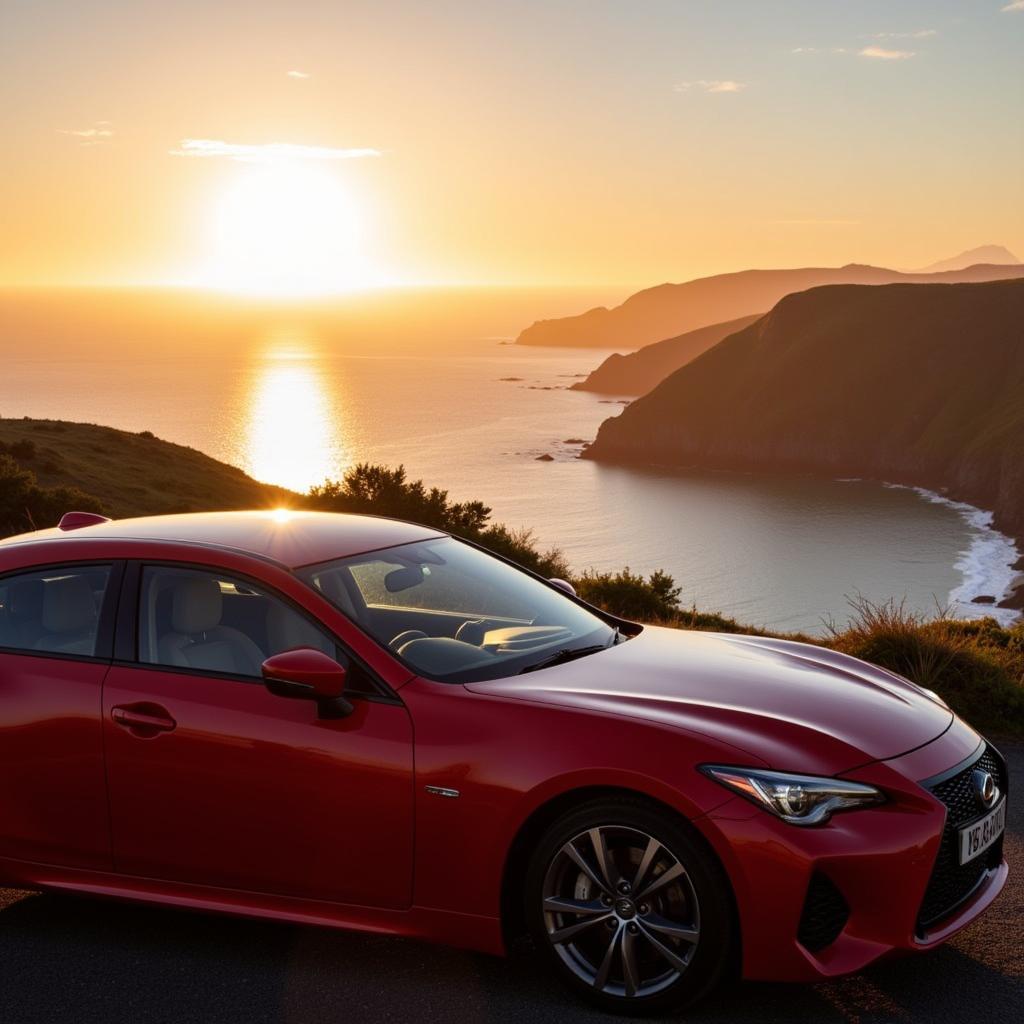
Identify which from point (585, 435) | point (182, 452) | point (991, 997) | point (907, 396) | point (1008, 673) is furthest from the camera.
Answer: point (585, 435)

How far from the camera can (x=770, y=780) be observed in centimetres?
378

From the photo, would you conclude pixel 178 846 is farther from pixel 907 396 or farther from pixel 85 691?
pixel 907 396

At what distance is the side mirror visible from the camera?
4125 millimetres

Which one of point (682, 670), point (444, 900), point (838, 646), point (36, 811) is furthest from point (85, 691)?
point (838, 646)

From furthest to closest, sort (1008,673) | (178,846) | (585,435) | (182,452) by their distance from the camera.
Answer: (585,435) < (182,452) < (1008,673) < (178,846)

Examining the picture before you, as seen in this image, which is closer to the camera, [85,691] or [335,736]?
[335,736]

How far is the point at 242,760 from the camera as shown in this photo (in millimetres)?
4352

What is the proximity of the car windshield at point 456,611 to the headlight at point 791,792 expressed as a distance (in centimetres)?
105

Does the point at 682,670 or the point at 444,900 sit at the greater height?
the point at 682,670

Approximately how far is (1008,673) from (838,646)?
4.46ft

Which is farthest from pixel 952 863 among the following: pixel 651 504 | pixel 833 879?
pixel 651 504

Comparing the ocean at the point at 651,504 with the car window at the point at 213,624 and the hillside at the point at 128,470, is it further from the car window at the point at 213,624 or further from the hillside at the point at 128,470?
the car window at the point at 213,624

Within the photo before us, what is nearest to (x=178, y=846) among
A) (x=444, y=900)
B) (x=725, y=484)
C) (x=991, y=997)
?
(x=444, y=900)

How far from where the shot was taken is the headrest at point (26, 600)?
5.05 metres
